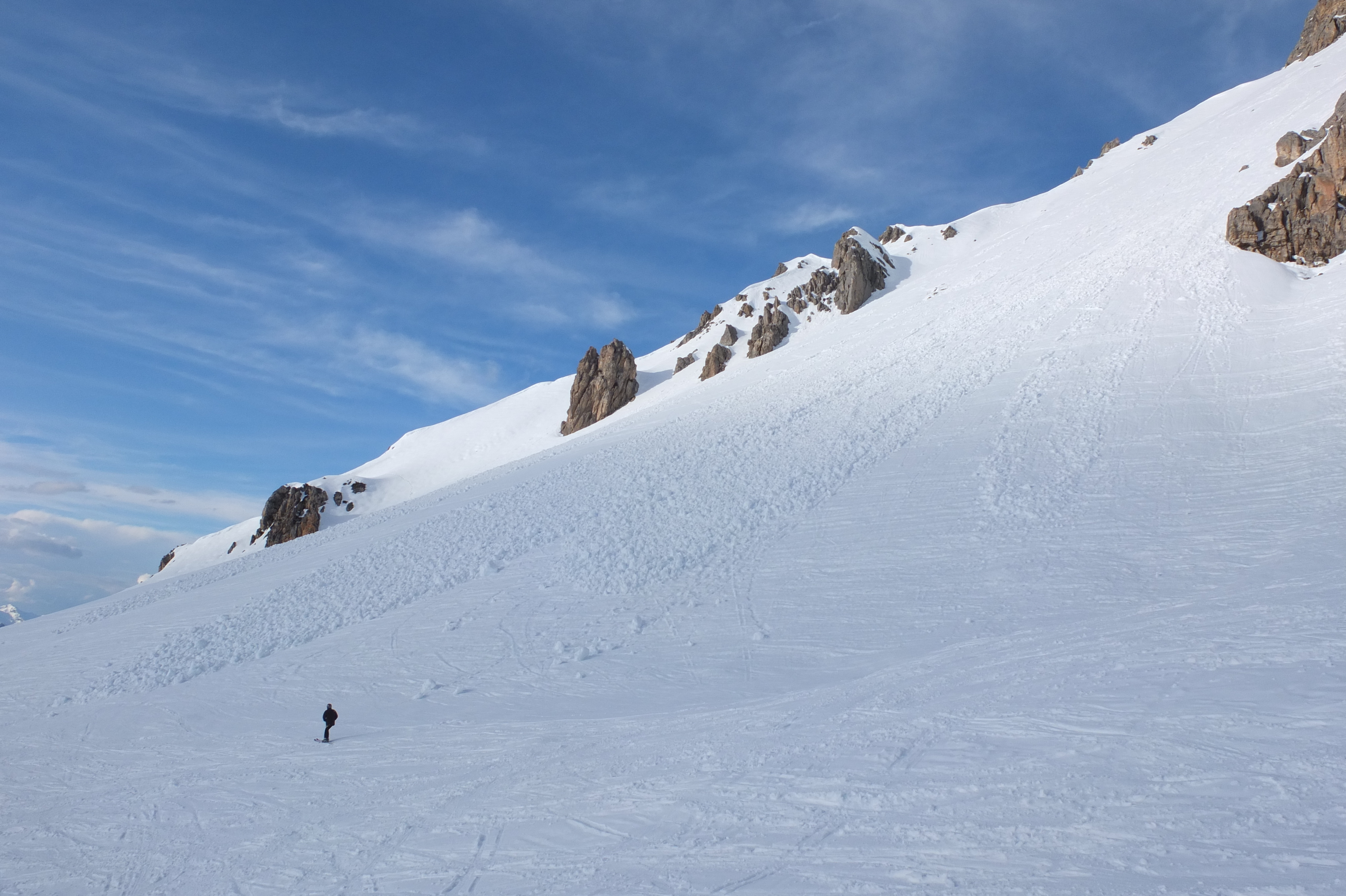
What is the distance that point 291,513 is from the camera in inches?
2785

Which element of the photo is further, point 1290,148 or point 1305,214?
point 1290,148

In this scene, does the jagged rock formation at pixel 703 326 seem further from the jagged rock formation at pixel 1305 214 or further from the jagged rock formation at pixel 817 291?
the jagged rock formation at pixel 1305 214

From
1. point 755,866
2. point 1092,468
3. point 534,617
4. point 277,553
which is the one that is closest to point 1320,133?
point 1092,468

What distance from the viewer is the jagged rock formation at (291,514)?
6944 cm

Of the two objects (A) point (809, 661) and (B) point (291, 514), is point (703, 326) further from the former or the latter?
(A) point (809, 661)

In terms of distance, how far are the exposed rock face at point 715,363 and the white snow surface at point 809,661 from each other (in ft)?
109

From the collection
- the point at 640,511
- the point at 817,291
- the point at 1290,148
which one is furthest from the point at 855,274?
the point at 640,511

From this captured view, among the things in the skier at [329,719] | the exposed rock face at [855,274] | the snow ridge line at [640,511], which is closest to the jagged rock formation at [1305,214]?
the snow ridge line at [640,511]

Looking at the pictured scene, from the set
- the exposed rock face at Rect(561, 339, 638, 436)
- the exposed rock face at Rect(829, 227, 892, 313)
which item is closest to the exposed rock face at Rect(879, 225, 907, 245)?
the exposed rock face at Rect(829, 227, 892, 313)

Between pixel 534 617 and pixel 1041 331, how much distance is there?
30271mm

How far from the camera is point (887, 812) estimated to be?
335 inches

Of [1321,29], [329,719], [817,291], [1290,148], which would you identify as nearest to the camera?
[329,719]

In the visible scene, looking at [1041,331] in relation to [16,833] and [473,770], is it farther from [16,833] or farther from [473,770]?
[16,833]

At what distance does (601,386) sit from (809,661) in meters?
62.9
